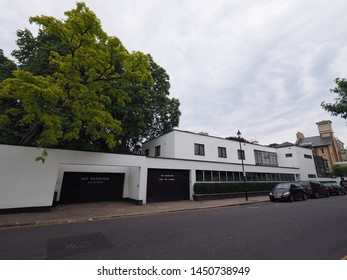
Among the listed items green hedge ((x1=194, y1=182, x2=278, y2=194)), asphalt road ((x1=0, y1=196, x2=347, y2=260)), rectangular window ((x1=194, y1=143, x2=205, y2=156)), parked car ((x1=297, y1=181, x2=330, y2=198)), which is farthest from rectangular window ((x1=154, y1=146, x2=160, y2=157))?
parked car ((x1=297, y1=181, x2=330, y2=198))

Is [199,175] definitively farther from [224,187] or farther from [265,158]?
[265,158]

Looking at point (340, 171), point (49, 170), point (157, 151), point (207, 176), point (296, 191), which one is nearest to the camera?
point (49, 170)

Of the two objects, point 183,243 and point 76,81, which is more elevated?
point 76,81

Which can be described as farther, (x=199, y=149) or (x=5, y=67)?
(x=199, y=149)

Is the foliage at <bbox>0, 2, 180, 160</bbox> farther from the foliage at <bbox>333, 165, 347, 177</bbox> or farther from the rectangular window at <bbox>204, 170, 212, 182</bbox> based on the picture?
the foliage at <bbox>333, 165, 347, 177</bbox>

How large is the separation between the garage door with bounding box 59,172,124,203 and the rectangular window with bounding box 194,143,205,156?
938 cm

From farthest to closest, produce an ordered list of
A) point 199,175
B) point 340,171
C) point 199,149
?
1. point 340,171
2. point 199,149
3. point 199,175

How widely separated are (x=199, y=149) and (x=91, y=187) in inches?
501

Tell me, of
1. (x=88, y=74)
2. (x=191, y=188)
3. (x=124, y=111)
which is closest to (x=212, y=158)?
(x=191, y=188)

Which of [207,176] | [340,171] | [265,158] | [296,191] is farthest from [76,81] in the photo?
[340,171]

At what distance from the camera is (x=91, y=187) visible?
15.1 m

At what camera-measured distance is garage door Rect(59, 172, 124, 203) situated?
1420 centimetres

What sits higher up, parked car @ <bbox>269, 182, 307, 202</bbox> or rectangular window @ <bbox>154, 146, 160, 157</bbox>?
rectangular window @ <bbox>154, 146, 160, 157</bbox>
